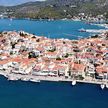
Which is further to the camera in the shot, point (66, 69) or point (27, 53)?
point (27, 53)

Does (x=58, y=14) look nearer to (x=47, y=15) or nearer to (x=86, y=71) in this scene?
(x=47, y=15)

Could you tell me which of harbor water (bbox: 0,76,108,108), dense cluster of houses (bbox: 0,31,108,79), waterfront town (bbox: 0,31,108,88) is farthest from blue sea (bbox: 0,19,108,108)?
dense cluster of houses (bbox: 0,31,108,79)

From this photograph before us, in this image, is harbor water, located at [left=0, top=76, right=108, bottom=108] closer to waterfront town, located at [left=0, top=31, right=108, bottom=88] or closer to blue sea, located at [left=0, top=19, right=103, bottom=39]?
waterfront town, located at [left=0, top=31, right=108, bottom=88]

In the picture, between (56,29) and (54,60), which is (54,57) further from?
(56,29)

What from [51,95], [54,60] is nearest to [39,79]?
[51,95]

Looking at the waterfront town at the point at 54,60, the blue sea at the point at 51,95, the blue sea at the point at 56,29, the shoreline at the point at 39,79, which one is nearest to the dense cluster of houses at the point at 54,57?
the waterfront town at the point at 54,60

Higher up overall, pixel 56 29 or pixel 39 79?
pixel 39 79

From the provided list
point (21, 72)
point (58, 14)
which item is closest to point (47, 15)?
point (58, 14)
